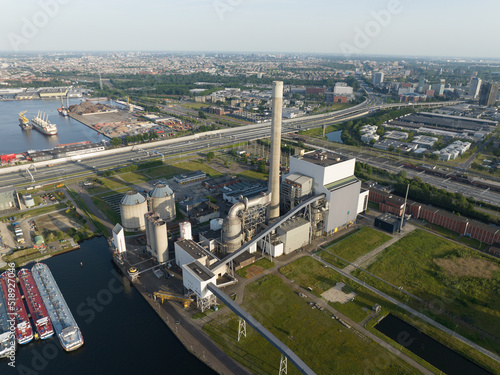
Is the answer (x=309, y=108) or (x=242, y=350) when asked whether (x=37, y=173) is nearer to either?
(x=242, y=350)

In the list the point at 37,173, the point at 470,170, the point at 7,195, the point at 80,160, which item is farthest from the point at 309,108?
the point at 7,195

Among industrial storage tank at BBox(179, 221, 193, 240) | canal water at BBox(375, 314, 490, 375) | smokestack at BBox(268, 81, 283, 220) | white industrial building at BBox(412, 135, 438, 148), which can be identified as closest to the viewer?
canal water at BBox(375, 314, 490, 375)

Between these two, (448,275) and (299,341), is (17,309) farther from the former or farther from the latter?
(448,275)

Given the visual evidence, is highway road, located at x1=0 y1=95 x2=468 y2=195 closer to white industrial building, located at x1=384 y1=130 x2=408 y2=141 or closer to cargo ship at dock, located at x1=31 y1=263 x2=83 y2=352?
white industrial building, located at x1=384 y1=130 x2=408 y2=141

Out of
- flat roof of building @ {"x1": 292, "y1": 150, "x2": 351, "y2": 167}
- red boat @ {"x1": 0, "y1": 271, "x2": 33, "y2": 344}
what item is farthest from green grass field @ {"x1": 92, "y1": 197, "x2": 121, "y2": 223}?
flat roof of building @ {"x1": 292, "y1": 150, "x2": 351, "y2": 167}

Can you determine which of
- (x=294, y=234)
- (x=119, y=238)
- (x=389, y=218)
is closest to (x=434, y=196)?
(x=389, y=218)
